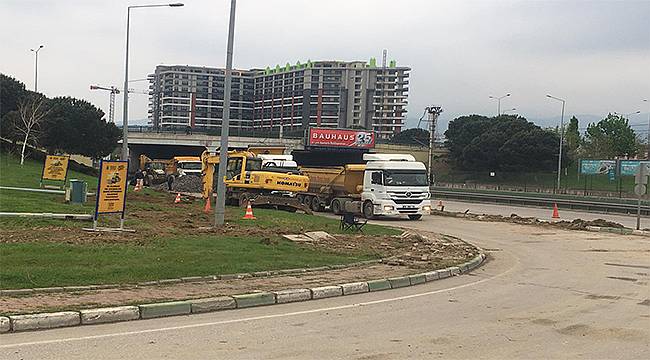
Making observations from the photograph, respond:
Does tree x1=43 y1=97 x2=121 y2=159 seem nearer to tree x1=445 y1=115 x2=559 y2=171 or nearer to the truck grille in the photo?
the truck grille

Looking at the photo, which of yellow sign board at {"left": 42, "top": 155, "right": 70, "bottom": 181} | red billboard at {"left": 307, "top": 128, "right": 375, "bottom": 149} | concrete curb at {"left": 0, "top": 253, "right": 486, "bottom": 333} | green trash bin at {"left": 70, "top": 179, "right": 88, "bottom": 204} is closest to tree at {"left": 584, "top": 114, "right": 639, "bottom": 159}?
red billboard at {"left": 307, "top": 128, "right": 375, "bottom": 149}

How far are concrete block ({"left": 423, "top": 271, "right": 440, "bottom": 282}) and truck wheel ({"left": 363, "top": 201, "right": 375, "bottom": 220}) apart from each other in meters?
17.8

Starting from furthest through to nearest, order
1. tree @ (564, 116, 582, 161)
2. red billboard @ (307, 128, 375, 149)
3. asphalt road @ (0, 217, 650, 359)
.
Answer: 1. tree @ (564, 116, 582, 161)
2. red billboard @ (307, 128, 375, 149)
3. asphalt road @ (0, 217, 650, 359)

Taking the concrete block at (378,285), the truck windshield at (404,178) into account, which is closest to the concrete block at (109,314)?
the concrete block at (378,285)

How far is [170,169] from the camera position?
195 feet

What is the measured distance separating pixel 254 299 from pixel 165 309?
5.04 feet

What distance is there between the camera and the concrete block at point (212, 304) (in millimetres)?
10094

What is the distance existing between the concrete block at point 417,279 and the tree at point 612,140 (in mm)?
86693

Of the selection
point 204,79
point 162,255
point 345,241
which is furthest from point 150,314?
point 204,79

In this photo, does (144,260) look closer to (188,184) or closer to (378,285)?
(378,285)

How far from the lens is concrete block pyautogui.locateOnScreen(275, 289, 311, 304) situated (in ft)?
36.5

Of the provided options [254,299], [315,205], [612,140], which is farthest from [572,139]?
[254,299]

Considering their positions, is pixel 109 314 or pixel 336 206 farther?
pixel 336 206

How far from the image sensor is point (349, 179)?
34938mm
